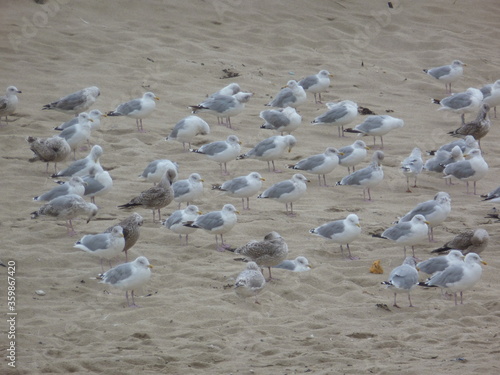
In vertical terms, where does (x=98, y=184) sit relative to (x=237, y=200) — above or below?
above

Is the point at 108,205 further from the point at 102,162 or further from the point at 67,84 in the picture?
the point at 67,84

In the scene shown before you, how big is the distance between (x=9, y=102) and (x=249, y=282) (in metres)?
6.53

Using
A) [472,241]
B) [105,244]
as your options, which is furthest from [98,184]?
[472,241]

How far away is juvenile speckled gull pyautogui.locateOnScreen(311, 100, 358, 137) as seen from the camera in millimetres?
15031

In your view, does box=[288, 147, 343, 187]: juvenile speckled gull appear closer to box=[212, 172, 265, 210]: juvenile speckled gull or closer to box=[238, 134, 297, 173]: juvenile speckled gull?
box=[238, 134, 297, 173]: juvenile speckled gull

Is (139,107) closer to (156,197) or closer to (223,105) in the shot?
(223,105)

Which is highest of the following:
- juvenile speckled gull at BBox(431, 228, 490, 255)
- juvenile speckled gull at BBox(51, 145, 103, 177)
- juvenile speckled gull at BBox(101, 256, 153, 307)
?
juvenile speckled gull at BBox(431, 228, 490, 255)

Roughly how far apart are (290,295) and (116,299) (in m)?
1.82

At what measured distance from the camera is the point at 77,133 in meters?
13.4

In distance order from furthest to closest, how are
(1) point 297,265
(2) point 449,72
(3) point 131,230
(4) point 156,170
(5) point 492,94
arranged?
(2) point 449,72
(5) point 492,94
(4) point 156,170
(3) point 131,230
(1) point 297,265

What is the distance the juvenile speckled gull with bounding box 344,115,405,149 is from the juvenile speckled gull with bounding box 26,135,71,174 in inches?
190

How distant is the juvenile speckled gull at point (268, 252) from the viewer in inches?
393

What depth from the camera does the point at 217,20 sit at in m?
19.5

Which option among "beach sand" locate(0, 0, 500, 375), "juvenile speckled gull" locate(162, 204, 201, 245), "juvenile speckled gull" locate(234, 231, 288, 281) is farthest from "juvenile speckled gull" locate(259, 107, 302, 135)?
"juvenile speckled gull" locate(234, 231, 288, 281)
